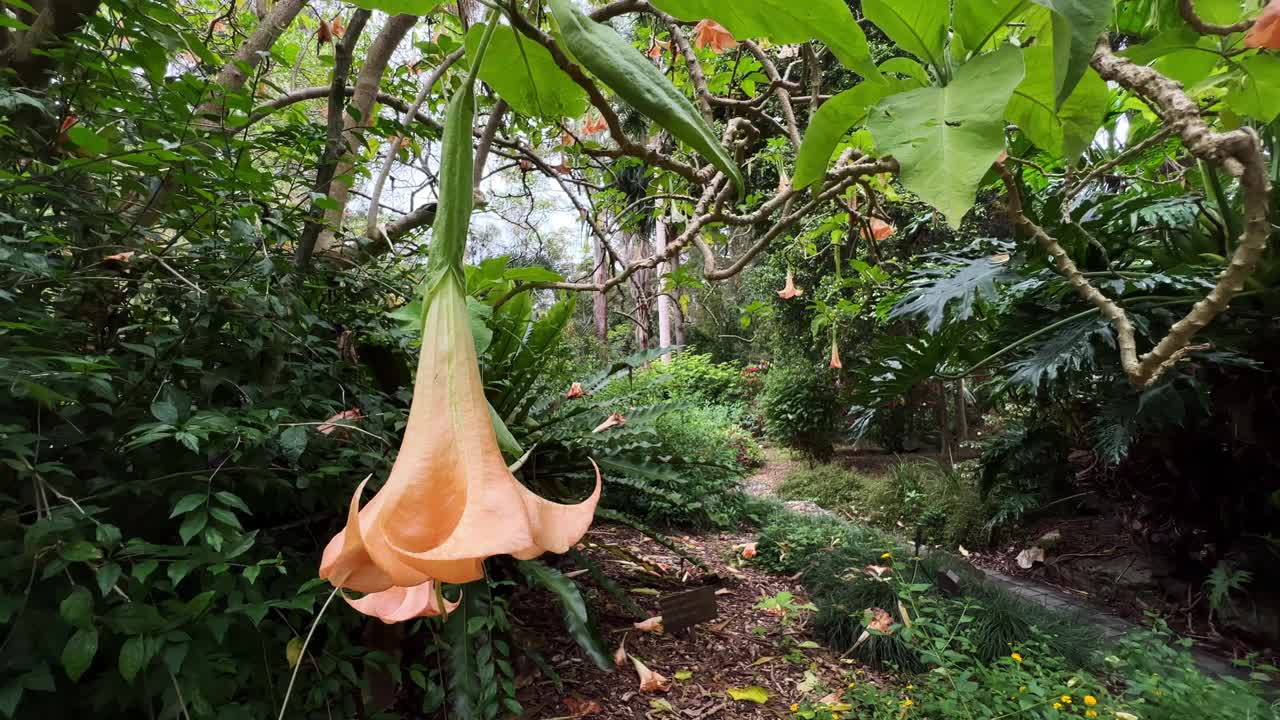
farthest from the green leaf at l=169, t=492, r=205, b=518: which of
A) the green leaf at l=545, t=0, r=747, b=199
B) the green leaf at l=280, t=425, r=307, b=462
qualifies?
the green leaf at l=545, t=0, r=747, b=199

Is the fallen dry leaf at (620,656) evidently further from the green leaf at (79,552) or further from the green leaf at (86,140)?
the green leaf at (86,140)

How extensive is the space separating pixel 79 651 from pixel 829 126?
2.59 ft

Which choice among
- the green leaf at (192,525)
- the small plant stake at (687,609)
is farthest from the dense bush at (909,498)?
the green leaf at (192,525)

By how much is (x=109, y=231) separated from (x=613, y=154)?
90 centimetres

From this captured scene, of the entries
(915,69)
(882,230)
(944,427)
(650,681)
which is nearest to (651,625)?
(650,681)

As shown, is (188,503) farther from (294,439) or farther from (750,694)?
Result: (750,694)

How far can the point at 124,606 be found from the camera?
0.64 m

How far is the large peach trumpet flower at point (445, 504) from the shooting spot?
0.21 meters

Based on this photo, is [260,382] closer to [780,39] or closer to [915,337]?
[780,39]

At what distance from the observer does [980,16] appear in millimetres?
257

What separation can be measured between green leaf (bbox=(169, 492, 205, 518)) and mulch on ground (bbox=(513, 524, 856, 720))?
3.04 ft

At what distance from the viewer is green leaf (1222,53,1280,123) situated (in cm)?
32

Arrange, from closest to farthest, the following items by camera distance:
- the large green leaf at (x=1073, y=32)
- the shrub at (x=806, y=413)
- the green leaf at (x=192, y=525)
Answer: the large green leaf at (x=1073, y=32) → the green leaf at (x=192, y=525) → the shrub at (x=806, y=413)

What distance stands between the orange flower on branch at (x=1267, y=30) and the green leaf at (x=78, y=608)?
99 centimetres
